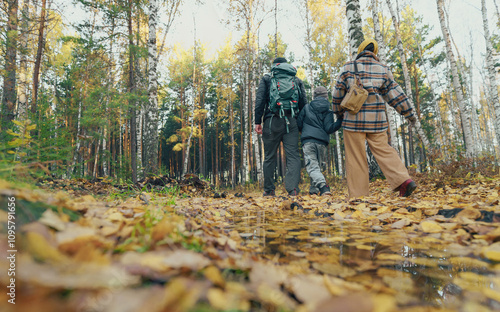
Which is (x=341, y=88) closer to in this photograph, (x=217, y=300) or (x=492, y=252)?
(x=492, y=252)

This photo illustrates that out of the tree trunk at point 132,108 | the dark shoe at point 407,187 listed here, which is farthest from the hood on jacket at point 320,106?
the tree trunk at point 132,108

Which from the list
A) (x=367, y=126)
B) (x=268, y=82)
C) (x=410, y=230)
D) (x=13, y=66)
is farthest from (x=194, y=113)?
(x=410, y=230)

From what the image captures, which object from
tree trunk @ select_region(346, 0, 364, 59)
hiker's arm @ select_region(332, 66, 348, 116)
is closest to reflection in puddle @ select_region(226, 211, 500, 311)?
hiker's arm @ select_region(332, 66, 348, 116)

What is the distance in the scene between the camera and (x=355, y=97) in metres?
3.29

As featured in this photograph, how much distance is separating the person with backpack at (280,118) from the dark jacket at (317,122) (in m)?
0.21

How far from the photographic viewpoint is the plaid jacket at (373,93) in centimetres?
340

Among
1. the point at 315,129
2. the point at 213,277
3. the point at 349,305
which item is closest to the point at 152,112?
the point at 315,129

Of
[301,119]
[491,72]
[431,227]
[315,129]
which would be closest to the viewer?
[431,227]

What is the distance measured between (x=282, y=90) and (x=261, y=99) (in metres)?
0.42

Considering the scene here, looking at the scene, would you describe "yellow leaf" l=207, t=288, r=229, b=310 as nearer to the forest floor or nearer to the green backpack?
the forest floor

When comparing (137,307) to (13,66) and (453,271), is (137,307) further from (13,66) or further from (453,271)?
(13,66)

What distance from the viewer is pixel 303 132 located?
4.55 m

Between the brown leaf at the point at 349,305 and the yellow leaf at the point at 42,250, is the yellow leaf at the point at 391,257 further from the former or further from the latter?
the yellow leaf at the point at 42,250

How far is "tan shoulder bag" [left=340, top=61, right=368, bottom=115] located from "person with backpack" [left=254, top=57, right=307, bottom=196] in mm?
1221
